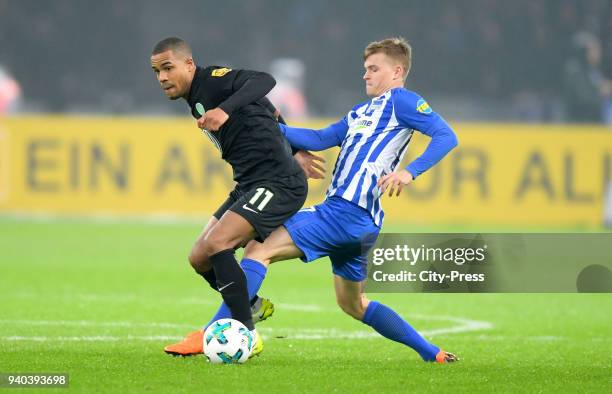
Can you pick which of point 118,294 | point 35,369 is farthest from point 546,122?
point 35,369

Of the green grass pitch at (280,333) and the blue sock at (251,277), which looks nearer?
the green grass pitch at (280,333)

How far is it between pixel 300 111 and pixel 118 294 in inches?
395

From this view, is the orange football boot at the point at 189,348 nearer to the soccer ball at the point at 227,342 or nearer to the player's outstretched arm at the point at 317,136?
the soccer ball at the point at 227,342

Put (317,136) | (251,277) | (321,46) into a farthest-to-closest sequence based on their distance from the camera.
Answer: (321,46)
(317,136)
(251,277)

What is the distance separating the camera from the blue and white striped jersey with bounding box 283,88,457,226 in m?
6.51

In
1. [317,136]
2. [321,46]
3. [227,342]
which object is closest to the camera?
[227,342]

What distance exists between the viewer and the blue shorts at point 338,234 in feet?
21.2

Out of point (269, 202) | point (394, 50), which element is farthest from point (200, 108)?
point (394, 50)

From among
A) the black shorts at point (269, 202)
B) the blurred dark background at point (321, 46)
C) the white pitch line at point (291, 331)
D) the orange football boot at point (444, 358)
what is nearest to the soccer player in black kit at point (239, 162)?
the black shorts at point (269, 202)

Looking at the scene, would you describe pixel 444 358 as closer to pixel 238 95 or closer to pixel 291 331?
pixel 238 95

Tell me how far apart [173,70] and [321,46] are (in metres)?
14.3

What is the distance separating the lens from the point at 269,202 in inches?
253

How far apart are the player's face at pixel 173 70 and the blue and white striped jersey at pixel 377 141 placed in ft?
3.12

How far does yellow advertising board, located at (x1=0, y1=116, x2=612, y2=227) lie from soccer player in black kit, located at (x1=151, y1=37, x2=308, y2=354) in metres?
11.3
